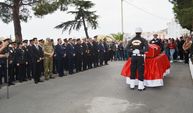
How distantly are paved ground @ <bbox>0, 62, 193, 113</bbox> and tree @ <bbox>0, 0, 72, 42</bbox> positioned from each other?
1089cm

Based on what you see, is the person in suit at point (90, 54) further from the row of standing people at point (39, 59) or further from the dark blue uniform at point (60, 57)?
the dark blue uniform at point (60, 57)

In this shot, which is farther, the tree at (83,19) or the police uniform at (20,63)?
the tree at (83,19)

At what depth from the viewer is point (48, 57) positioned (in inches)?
693

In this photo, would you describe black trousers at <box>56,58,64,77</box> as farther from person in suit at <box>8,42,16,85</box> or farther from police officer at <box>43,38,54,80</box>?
person in suit at <box>8,42,16,85</box>

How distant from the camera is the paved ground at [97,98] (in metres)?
10.0

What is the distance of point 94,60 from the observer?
24.4 metres

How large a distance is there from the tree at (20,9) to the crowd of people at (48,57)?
4478 mm

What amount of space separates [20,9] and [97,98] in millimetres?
16336

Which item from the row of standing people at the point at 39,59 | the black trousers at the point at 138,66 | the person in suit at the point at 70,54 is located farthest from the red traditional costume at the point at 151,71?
the person in suit at the point at 70,54

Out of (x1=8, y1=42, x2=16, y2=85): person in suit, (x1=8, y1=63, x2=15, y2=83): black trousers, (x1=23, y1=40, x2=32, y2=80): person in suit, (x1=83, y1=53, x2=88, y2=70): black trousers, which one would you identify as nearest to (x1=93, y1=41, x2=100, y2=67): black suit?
(x1=83, y1=53, x2=88, y2=70): black trousers

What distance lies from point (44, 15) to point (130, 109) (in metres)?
18.4

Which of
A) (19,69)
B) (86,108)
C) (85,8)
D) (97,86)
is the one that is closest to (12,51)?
(19,69)

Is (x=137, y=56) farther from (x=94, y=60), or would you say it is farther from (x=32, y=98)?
(x=94, y=60)

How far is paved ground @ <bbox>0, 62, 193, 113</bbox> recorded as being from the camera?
10047 mm
